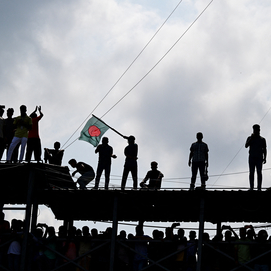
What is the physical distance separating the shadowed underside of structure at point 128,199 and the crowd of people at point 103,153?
301 mm

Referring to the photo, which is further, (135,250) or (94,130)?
(94,130)

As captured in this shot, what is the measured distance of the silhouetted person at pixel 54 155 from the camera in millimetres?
20047

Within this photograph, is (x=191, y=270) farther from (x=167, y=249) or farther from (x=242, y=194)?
(x=242, y=194)

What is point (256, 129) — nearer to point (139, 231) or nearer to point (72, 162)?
point (139, 231)

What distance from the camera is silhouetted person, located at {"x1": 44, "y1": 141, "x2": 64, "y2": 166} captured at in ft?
65.8

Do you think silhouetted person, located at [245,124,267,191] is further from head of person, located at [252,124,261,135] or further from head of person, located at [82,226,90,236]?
head of person, located at [82,226,90,236]

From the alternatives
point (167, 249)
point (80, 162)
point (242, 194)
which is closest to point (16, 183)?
point (80, 162)

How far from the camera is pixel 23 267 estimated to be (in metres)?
18.2

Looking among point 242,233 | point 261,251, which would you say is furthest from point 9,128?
point 261,251

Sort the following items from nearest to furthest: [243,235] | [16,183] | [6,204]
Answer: [243,235], [16,183], [6,204]

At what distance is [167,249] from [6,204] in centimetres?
649

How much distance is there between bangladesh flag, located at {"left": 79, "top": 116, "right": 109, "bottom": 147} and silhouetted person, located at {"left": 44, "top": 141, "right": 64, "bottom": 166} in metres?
2.19

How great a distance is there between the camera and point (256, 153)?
1847cm

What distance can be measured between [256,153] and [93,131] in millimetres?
6208
